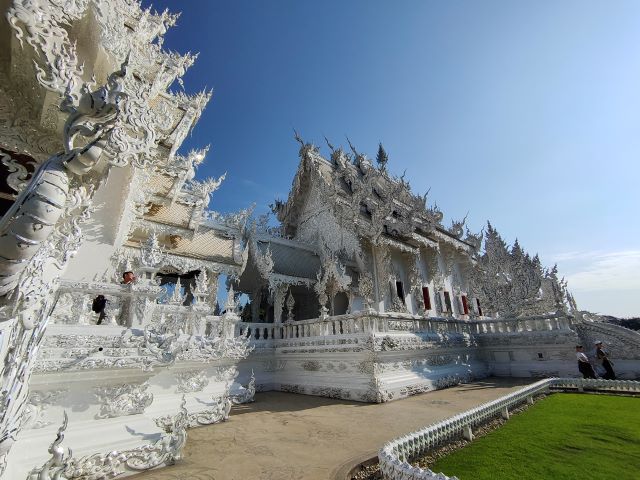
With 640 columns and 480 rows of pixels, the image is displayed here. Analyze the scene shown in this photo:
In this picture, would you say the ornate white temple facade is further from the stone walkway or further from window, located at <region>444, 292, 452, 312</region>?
the stone walkway

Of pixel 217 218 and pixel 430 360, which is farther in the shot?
pixel 217 218

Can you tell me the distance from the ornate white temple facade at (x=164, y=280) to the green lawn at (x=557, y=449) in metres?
3.06

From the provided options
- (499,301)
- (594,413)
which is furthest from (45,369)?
(499,301)

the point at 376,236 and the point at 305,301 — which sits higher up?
the point at 376,236

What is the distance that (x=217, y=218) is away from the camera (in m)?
10.9

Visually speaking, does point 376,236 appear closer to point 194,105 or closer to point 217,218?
point 217,218

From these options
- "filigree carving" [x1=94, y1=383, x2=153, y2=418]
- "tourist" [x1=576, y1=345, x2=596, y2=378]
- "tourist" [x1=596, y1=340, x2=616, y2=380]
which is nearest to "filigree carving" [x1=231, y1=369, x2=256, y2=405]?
"filigree carving" [x1=94, y1=383, x2=153, y2=418]

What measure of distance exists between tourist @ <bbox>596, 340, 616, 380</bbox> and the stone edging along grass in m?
1.83

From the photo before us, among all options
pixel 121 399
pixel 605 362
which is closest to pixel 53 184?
pixel 121 399

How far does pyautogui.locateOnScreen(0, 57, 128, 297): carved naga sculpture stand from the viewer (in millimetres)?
1583

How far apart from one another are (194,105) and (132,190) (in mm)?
4313

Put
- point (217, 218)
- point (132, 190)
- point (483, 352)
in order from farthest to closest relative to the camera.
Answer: point (483, 352), point (217, 218), point (132, 190)

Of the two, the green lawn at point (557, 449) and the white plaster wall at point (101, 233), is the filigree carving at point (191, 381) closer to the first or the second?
the white plaster wall at point (101, 233)

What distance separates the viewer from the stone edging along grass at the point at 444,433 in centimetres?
262
